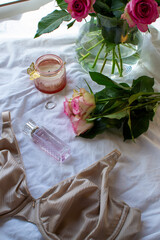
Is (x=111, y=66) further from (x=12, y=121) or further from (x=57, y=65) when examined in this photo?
(x=12, y=121)

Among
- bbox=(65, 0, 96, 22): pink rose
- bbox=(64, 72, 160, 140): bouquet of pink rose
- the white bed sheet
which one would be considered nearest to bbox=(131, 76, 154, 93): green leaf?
bbox=(64, 72, 160, 140): bouquet of pink rose

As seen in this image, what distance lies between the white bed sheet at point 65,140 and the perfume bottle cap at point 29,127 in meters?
0.01

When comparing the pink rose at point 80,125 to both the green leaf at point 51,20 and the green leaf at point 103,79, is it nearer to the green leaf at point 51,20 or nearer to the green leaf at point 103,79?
the green leaf at point 103,79

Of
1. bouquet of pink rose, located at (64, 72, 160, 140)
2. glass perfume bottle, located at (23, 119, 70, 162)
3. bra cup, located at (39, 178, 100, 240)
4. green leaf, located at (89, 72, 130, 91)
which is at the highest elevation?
green leaf, located at (89, 72, 130, 91)

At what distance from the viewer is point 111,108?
2.01ft

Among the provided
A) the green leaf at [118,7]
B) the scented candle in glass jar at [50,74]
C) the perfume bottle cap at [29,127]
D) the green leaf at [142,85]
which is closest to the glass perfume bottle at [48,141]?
the perfume bottle cap at [29,127]

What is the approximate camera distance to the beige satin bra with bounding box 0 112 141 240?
0.51 meters

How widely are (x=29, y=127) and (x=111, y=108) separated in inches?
8.9

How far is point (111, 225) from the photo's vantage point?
1.68ft

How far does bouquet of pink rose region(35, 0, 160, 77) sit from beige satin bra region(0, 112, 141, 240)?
0.30 metres

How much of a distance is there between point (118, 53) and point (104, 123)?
0.21 metres

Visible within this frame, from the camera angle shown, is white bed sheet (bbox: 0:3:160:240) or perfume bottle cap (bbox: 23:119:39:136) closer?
white bed sheet (bbox: 0:3:160:240)

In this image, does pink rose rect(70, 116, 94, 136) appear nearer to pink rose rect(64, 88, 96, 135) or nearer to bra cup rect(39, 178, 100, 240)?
pink rose rect(64, 88, 96, 135)

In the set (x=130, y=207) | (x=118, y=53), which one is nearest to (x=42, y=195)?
(x=130, y=207)
